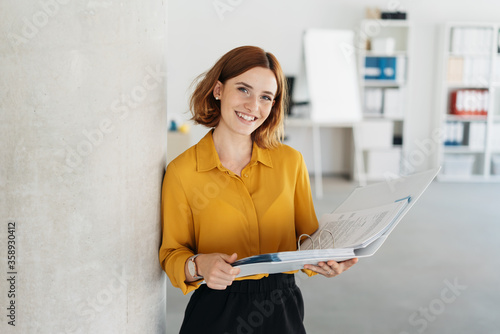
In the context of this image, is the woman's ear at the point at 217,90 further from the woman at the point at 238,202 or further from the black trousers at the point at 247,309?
the black trousers at the point at 247,309

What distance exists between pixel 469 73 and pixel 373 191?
604 cm

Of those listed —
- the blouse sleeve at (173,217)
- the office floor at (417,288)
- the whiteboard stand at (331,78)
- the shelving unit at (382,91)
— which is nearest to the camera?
the blouse sleeve at (173,217)

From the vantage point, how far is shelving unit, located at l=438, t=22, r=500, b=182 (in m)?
6.69

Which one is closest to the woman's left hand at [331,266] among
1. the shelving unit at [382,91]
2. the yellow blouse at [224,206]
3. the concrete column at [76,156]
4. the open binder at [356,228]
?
the open binder at [356,228]

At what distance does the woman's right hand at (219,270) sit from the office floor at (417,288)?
5.30 ft

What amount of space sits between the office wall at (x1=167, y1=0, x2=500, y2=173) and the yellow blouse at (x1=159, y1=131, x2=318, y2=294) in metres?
5.26

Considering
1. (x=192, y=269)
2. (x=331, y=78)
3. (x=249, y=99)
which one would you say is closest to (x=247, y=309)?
(x=192, y=269)

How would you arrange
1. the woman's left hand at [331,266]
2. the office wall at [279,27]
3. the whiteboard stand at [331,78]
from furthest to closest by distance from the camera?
1. the office wall at [279,27]
2. the whiteboard stand at [331,78]
3. the woman's left hand at [331,266]

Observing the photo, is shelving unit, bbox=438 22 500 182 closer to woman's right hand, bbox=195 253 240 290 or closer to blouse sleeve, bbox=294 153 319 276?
blouse sleeve, bbox=294 153 319 276

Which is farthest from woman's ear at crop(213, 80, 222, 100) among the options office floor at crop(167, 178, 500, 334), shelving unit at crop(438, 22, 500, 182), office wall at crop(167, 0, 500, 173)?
shelving unit at crop(438, 22, 500, 182)

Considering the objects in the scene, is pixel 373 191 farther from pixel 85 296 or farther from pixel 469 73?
pixel 469 73

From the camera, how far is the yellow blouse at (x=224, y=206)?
1288mm

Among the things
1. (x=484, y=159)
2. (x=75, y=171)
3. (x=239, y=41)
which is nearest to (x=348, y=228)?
(x=75, y=171)

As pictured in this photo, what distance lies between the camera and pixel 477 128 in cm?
681
